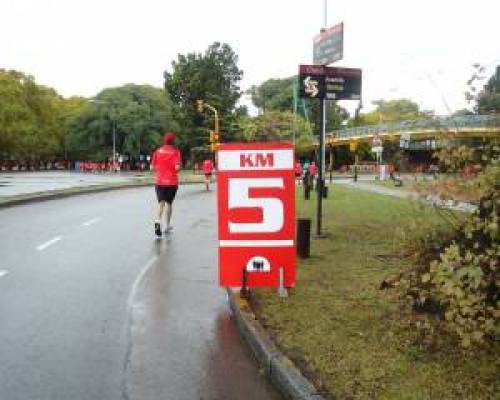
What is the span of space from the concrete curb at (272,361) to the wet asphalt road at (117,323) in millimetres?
97

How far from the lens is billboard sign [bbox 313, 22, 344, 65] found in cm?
1152

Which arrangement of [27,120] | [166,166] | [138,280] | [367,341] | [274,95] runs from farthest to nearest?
[274,95], [27,120], [166,166], [138,280], [367,341]

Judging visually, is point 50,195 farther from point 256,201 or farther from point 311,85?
point 256,201

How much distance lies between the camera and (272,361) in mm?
5449

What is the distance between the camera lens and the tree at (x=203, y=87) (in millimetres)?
92125

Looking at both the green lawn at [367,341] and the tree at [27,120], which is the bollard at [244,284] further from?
the tree at [27,120]

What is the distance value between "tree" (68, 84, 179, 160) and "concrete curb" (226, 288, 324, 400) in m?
78.7

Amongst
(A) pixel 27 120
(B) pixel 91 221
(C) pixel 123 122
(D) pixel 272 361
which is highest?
(A) pixel 27 120

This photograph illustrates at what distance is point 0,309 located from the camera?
7547 millimetres

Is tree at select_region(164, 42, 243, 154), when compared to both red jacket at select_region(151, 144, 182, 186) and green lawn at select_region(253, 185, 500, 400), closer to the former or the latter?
red jacket at select_region(151, 144, 182, 186)

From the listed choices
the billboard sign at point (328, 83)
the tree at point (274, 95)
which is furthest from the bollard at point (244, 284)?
the tree at point (274, 95)

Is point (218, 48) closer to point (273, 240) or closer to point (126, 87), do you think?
point (126, 87)

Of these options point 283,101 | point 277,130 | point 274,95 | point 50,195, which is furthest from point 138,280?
point 274,95

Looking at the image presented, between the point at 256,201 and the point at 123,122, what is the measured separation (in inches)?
3092
